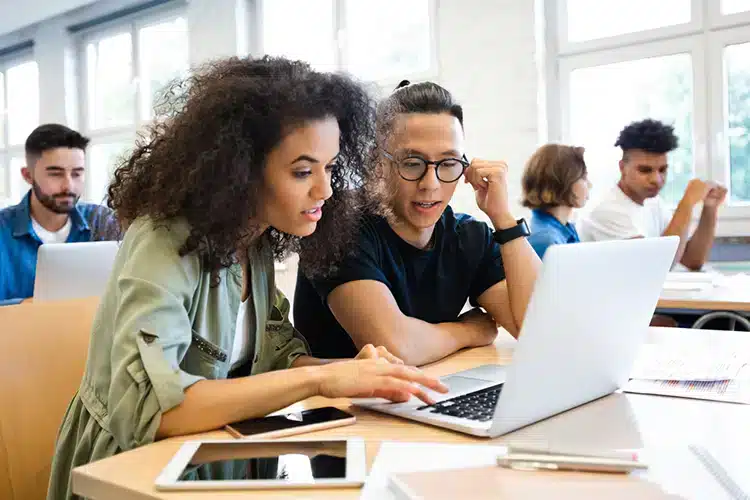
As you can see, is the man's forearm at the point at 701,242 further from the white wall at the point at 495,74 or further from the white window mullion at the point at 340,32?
the white window mullion at the point at 340,32

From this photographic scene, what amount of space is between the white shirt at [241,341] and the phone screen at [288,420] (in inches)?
11.7

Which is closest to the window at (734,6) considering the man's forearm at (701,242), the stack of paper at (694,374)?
the man's forearm at (701,242)

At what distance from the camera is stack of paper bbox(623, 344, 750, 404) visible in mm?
1068

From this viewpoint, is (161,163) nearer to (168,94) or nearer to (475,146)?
(168,94)

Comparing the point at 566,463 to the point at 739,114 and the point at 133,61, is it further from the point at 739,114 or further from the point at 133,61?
the point at 133,61

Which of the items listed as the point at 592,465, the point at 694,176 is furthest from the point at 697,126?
the point at 592,465

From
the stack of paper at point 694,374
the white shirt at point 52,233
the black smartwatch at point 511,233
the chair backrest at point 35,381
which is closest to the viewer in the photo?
the stack of paper at point 694,374

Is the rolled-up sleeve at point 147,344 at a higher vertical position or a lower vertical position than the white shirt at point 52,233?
lower

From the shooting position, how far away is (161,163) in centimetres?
118

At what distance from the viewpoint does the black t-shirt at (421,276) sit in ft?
5.25

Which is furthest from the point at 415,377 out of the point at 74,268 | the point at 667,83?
the point at 667,83

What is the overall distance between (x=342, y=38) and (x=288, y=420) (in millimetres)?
4824

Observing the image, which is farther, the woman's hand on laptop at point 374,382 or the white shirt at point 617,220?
the white shirt at point 617,220

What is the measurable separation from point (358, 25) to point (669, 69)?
230 centimetres
